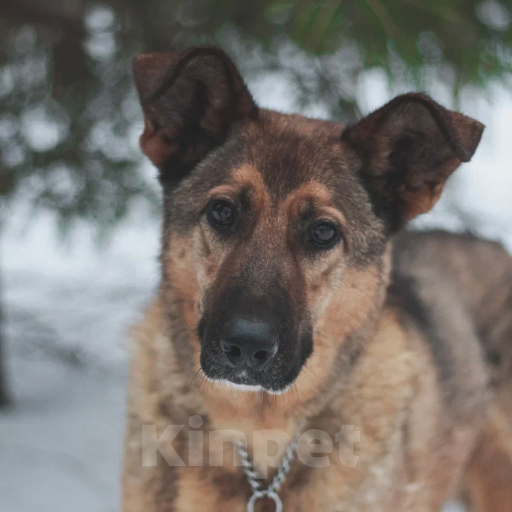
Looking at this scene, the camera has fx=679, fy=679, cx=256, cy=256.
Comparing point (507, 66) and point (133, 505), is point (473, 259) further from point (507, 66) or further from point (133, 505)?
point (133, 505)

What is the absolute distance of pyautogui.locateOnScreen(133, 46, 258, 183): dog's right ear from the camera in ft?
8.39

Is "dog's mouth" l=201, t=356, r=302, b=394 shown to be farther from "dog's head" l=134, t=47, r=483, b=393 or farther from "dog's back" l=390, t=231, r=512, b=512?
"dog's back" l=390, t=231, r=512, b=512

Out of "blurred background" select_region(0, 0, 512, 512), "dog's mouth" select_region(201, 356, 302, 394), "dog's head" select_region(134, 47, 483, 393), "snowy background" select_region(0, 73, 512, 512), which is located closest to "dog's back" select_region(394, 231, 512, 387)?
"blurred background" select_region(0, 0, 512, 512)

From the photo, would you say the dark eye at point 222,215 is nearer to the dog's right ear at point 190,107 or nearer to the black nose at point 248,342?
the dog's right ear at point 190,107

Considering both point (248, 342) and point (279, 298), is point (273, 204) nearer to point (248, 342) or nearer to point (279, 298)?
point (279, 298)

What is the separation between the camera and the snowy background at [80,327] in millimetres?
4371

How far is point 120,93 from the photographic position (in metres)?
4.53

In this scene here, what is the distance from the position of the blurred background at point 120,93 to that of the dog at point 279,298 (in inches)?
23.3

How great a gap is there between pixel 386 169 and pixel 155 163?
3.21ft

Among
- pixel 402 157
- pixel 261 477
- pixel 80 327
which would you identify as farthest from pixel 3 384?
pixel 402 157

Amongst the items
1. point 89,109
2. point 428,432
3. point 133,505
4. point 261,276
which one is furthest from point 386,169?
point 89,109

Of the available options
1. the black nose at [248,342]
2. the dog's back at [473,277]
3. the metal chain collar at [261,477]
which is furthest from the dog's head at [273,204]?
the dog's back at [473,277]

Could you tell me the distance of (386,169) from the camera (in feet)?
9.37

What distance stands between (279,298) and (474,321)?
5.84ft
